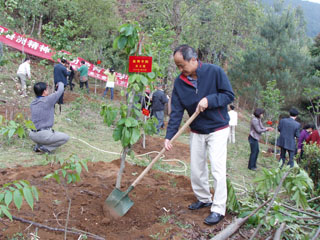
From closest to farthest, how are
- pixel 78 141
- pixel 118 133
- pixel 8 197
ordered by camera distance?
pixel 8 197 → pixel 118 133 → pixel 78 141

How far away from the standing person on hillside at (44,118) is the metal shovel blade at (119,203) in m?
2.70

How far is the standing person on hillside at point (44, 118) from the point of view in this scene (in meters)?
5.64

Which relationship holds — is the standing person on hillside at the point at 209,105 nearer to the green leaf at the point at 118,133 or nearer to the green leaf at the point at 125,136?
the green leaf at the point at 125,136

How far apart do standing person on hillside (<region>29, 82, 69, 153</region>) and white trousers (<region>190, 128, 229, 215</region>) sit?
10.3 feet

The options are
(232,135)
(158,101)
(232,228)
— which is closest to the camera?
(232,228)

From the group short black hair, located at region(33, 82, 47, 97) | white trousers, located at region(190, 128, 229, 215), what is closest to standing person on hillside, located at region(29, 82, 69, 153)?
short black hair, located at region(33, 82, 47, 97)

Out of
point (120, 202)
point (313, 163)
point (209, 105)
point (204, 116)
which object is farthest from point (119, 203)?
point (313, 163)

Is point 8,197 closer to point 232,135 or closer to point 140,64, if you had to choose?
point 140,64

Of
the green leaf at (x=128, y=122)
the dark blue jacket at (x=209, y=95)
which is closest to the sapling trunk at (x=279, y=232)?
the dark blue jacket at (x=209, y=95)

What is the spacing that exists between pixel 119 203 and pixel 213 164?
1.15m

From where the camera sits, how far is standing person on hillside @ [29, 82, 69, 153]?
5.64 m

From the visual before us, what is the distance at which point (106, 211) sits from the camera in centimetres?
360

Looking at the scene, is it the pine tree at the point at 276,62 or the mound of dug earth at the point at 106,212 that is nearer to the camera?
the mound of dug earth at the point at 106,212

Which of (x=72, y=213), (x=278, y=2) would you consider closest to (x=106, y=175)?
(x=72, y=213)
